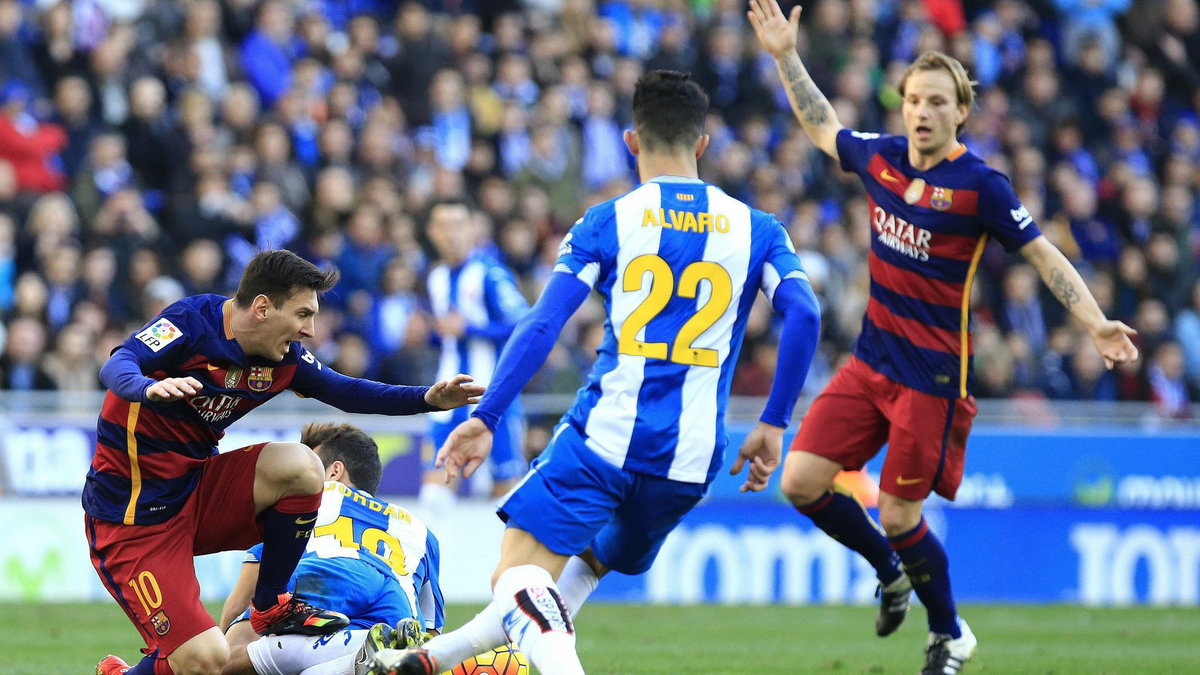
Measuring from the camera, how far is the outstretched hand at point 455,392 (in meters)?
6.41

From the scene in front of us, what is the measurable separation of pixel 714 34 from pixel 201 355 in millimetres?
13334

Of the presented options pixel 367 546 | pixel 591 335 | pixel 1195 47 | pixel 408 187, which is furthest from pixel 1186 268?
pixel 367 546

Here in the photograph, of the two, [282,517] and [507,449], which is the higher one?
[282,517]

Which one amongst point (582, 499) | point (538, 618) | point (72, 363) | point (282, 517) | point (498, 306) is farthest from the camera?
point (72, 363)

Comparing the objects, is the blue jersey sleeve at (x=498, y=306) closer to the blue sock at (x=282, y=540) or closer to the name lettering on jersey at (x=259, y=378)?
the blue sock at (x=282, y=540)

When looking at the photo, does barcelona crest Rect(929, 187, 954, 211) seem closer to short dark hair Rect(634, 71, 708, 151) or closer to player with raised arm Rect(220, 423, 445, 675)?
short dark hair Rect(634, 71, 708, 151)

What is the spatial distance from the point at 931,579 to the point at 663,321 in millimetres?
2387

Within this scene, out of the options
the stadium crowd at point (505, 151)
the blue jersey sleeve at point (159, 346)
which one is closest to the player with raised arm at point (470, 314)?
the stadium crowd at point (505, 151)

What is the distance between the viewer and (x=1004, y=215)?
730 centimetres

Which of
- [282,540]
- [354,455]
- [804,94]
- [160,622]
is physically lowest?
[160,622]

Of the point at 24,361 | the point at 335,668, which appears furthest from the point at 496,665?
the point at 24,361

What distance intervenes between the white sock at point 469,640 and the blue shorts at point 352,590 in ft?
2.69

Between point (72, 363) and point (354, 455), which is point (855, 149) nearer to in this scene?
point (354, 455)

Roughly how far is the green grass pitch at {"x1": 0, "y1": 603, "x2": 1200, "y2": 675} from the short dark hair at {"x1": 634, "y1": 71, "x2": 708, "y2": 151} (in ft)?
11.1
